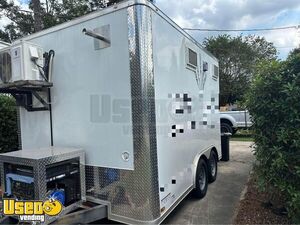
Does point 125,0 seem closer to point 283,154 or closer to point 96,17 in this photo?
point 96,17

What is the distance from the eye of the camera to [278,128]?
349cm

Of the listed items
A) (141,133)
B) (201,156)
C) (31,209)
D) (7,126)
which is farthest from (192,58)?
(7,126)

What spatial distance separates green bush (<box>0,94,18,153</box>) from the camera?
6363mm

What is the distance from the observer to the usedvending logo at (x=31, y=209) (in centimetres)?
268

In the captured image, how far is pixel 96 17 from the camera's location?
3246 mm

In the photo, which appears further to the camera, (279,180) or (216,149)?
(216,149)

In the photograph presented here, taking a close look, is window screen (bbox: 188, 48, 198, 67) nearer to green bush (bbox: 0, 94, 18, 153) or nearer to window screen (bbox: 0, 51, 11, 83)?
window screen (bbox: 0, 51, 11, 83)

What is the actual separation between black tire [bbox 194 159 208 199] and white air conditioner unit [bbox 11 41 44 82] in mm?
3046

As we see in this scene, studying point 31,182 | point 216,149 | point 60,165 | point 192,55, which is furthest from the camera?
point 216,149

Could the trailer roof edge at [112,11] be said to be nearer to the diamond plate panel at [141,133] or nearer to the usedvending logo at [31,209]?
the diamond plate panel at [141,133]

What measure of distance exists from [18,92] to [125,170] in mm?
2146

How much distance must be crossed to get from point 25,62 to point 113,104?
128 centimetres

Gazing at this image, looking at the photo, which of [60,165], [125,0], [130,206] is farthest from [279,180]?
[125,0]

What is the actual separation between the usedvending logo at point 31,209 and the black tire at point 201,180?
8.08 ft
